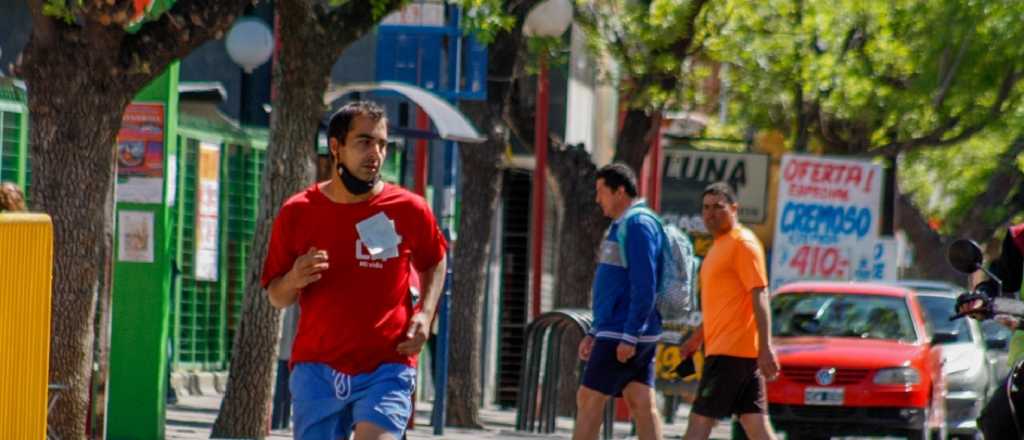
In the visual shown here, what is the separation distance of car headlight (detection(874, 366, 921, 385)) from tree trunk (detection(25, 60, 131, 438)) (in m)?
Result: 7.27

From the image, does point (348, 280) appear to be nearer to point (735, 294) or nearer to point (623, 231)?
point (623, 231)

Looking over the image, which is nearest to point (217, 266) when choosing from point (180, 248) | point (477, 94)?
point (180, 248)

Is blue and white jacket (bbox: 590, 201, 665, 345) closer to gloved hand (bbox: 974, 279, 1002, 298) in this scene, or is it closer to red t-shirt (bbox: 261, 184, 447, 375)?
gloved hand (bbox: 974, 279, 1002, 298)

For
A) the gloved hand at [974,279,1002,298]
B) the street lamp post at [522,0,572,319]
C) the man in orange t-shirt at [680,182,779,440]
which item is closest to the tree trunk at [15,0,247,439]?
the man in orange t-shirt at [680,182,779,440]

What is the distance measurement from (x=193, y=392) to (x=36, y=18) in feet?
36.1

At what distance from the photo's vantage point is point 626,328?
39.6ft

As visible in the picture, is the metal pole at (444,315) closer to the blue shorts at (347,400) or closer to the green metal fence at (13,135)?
the green metal fence at (13,135)

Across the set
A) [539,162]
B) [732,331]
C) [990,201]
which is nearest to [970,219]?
[990,201]

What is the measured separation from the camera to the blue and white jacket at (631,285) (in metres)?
12.0

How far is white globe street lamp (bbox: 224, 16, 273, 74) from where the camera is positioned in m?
20.4

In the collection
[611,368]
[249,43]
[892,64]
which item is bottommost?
[611,368]

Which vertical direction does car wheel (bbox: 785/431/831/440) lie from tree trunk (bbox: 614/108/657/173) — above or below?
below

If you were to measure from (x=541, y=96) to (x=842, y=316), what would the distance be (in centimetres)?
366

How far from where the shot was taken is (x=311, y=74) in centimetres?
1461
